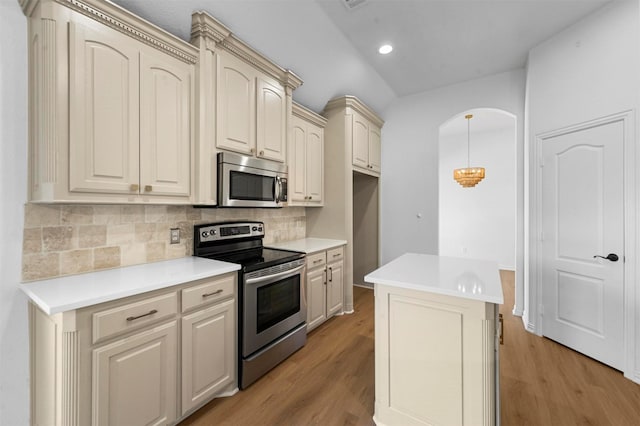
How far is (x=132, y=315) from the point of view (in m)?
1.39

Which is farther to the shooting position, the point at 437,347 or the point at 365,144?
the point at 365,144

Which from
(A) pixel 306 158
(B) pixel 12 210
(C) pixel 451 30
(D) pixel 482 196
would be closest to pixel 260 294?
(B) pixel 12 210

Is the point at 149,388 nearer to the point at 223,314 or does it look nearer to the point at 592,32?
the point at 223,314

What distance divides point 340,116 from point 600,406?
140 inches

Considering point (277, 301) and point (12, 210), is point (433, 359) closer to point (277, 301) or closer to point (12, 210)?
point (277, 301)

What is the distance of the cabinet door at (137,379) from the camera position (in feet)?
4.27

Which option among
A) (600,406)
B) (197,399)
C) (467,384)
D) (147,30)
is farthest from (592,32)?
(197,399)

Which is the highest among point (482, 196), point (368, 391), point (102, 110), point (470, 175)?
point (470, 175)

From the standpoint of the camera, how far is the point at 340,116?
11.7 feet

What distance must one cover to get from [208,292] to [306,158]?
2027mm

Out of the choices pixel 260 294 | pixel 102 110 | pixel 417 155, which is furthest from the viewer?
pixel 417 155

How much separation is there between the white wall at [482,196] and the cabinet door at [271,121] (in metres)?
4.06

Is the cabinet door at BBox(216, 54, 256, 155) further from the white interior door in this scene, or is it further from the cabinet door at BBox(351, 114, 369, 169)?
the white interior door

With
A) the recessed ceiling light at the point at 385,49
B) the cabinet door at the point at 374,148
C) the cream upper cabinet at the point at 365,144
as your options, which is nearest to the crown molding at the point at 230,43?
the recessed ceiling light at the point at 385,49
